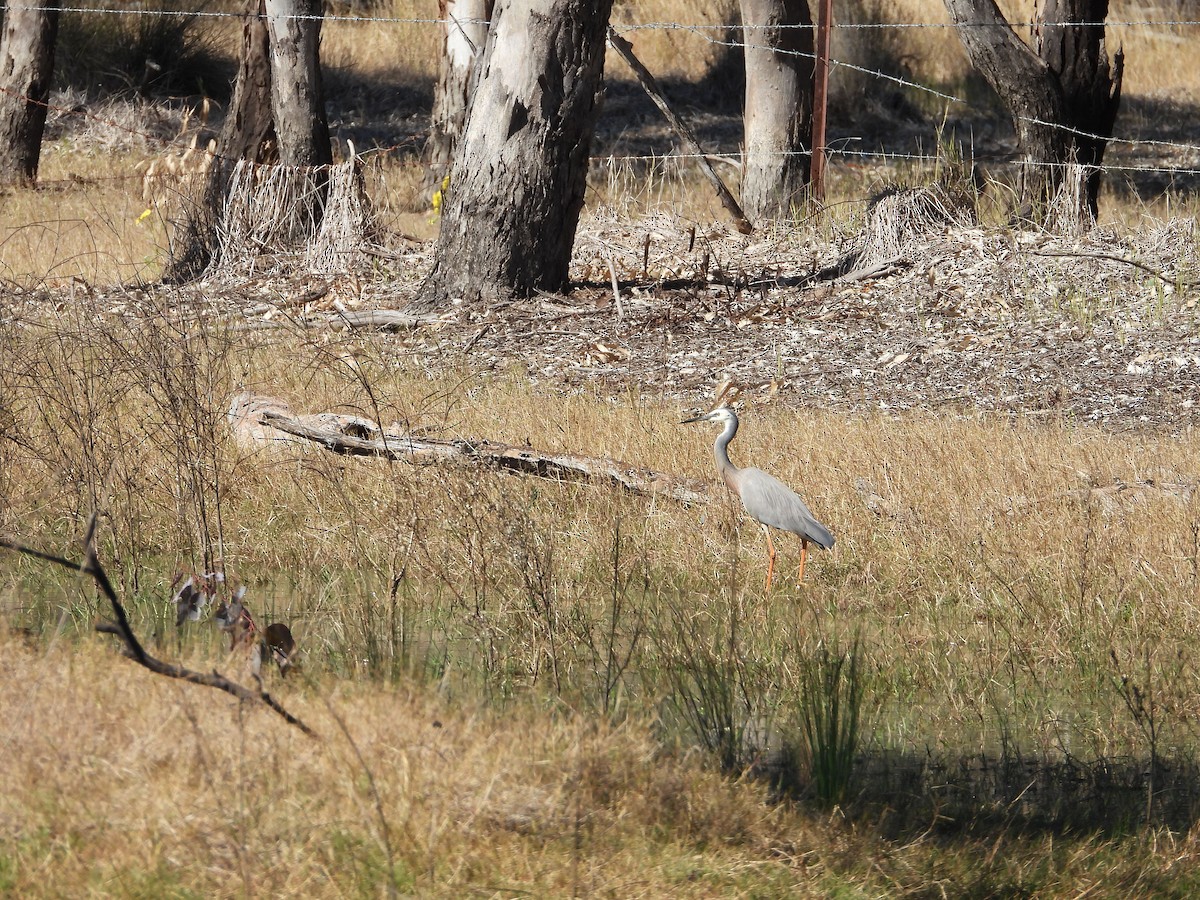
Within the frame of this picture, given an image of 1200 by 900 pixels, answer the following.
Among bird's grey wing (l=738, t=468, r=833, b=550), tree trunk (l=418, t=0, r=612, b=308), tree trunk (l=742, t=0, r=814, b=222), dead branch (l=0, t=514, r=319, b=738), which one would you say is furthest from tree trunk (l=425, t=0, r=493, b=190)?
dead branch (l=0, t=514, r=319, b=738)

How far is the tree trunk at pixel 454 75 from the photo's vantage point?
1471 centimetres

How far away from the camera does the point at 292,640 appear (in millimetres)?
4441

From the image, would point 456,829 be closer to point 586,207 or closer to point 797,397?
point 797,397

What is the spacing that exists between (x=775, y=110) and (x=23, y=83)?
8.01m

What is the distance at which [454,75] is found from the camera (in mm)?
14953

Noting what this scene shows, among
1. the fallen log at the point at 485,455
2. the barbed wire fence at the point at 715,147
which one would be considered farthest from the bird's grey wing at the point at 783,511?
the barbed wire fence at the point at 715,147

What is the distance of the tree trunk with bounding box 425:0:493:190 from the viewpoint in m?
14.7

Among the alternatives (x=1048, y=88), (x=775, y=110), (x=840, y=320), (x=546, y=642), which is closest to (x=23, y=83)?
(x=775, y=110)

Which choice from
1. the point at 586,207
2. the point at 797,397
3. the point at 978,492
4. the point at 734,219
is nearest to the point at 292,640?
the point at 978,492

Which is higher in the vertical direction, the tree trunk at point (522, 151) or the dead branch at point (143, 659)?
the tree trunk at point (522, 151)

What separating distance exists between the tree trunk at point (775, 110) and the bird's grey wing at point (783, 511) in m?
8.27

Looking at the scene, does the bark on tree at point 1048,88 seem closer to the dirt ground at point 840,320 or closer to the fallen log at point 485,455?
the dirt ground at point 840,320

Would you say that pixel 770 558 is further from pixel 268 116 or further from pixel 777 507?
pixel 268 116

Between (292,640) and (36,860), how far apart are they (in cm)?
135
